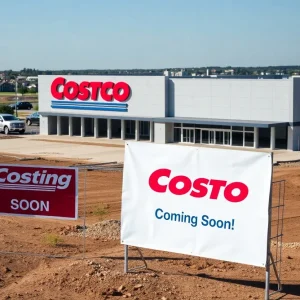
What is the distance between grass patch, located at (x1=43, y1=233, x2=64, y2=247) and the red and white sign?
3.82ft

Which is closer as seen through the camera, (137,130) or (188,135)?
(188,135)

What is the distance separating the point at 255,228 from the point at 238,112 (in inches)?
1586

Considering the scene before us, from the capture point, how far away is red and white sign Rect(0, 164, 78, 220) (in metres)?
14.3

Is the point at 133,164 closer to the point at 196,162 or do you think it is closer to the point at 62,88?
the point at 196,162

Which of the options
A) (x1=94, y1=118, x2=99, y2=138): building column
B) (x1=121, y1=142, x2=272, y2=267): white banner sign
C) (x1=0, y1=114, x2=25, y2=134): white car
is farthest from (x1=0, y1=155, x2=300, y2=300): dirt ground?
(x1=0, y1=114, x2=25, y2=134): white car

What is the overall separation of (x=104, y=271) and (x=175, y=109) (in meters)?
43.0

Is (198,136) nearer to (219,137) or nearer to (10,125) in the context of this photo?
(219,137)

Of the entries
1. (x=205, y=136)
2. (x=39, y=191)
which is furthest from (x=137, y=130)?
(x=39, y=191)

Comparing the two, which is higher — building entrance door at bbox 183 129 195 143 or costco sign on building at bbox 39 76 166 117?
costco sign on building at bbox 39 76 166 117

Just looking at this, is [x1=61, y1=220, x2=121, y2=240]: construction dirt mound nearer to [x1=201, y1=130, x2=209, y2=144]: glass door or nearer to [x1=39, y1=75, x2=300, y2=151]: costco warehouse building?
[x1=39, y1=75, x2=300, y2=151]: costco warehouse building

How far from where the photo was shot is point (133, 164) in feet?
42.6

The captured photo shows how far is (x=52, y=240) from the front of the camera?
1570 centimetres

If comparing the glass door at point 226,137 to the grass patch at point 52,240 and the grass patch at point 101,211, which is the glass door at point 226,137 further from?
the grass patch at point 52,240

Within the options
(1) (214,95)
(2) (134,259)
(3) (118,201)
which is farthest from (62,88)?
(2) (134,259)
